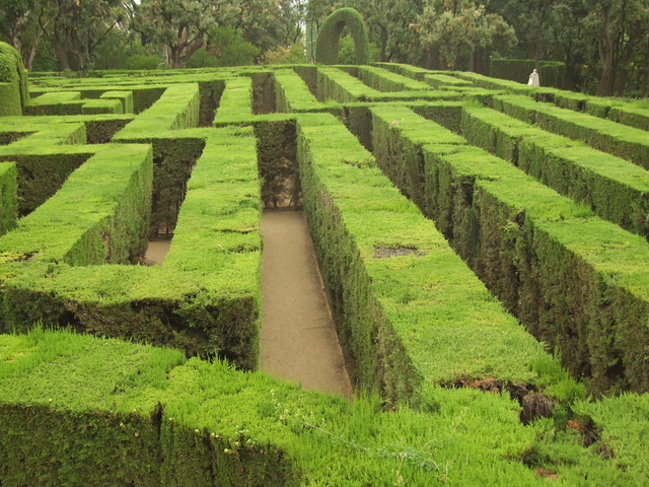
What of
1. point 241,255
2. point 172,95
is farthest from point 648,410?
point 172,95

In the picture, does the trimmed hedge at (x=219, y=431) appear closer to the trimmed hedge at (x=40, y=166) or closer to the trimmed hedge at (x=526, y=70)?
the trimmed hedge at (x=40, y=166)

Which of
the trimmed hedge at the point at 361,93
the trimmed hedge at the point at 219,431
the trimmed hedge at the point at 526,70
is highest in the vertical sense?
the trimmed hedge at the point at 526,70

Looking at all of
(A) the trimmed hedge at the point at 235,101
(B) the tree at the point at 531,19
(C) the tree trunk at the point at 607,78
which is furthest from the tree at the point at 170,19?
(C) the tree trunk at the point at 607,78

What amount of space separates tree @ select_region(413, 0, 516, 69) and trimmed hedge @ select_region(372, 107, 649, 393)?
2880cm

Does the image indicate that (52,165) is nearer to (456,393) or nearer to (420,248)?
(420,248)

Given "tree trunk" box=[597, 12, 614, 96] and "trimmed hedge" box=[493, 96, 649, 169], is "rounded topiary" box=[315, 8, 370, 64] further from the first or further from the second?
"trimmed hedge" box=[493, 96, 649, 169]

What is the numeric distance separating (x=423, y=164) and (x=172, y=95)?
10839 mm

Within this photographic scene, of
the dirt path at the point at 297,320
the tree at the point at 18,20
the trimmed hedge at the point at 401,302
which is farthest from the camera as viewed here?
the tree at the point at 18,20

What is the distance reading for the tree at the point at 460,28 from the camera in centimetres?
3612

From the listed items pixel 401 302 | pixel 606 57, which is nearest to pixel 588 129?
pixel 401 302

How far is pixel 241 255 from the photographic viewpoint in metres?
5.93

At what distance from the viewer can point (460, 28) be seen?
36312mm

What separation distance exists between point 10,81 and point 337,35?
22.8m

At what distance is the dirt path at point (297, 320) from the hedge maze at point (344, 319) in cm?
35
